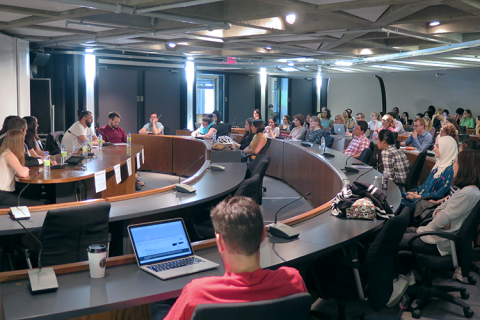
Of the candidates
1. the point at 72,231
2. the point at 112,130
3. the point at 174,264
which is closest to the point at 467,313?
the point at 174,264

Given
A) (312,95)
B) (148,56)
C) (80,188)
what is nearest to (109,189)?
(80,188)

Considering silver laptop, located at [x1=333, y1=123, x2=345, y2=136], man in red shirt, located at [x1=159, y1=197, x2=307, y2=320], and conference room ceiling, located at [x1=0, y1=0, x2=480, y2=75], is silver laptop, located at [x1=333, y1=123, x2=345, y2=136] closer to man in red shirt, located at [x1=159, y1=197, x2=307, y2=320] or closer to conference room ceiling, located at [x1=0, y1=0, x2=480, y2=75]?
conference room ceiling, located at [x1=0, y1=0, x2=480, y2=75]

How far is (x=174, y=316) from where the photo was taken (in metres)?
1.38

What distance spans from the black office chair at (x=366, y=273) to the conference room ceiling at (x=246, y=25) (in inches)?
118

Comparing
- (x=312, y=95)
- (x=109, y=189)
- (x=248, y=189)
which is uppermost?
(x=312, y=95)

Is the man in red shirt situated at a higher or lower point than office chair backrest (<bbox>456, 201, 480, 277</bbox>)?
higher

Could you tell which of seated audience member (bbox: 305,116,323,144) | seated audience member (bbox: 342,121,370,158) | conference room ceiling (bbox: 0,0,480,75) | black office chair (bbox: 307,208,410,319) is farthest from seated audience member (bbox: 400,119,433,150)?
black office chair (bbox: 307,208,410,319)

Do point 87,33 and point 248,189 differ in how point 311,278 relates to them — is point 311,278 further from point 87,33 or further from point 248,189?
point 87,33

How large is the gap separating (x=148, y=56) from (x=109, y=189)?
5.94 m

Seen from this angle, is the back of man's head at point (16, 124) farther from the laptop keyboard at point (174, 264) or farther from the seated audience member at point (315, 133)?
the seated audience member at point (315, 133)

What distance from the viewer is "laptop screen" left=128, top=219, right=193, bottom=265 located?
209 cm

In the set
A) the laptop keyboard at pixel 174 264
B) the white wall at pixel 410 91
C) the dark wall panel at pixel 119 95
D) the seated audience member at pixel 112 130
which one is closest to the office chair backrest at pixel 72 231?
the laptop keyboard at pixel 174 264

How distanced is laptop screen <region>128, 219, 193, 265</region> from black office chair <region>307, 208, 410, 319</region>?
0.95 meters

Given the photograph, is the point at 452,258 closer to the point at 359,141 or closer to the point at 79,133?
the point at 359,141
